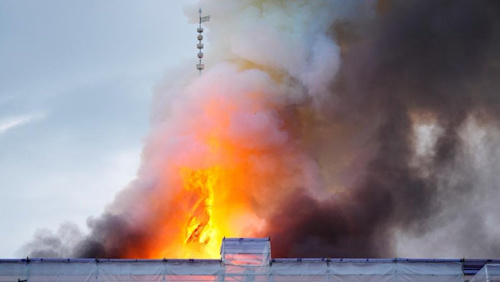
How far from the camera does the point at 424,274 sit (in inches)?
3388

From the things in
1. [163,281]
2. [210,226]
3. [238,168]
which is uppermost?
[238,168]

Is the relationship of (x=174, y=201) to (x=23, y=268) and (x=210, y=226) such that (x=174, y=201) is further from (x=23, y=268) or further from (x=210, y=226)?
(x=23, y=268)

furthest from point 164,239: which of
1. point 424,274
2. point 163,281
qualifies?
point 424,274

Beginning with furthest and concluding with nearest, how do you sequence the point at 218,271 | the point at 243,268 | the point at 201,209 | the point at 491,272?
1. the point at 201,209
2. the point at 243,268
3. the point at 218,271
4. the point at 491,272

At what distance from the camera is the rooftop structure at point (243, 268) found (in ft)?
279

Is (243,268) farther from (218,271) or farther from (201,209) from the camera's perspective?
(201,209)

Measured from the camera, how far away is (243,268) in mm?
85688

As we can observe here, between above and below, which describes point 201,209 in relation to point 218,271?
above

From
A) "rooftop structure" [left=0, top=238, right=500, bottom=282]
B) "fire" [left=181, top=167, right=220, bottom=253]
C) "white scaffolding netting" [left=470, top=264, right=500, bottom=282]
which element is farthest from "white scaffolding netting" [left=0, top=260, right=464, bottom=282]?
"fire" [left=181, top=167, right=220, bottom=253]

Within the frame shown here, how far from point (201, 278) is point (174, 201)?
2589cm

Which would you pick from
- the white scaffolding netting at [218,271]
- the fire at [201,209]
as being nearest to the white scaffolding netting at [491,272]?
the white scaffolding netting at [218,271]

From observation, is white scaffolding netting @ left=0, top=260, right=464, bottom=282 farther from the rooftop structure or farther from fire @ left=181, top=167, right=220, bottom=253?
fire @ left=181, top=167, right=220, bottom=253

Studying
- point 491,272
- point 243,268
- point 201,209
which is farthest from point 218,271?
point 201,209

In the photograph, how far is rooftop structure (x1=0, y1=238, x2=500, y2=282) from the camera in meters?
84.9
